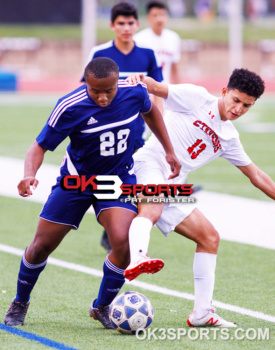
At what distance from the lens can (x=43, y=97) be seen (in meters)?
29.8

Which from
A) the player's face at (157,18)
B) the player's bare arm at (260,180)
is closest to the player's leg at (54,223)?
the player's bare arm at (260,180)

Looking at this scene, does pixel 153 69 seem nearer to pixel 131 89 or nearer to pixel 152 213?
pixel 131 89

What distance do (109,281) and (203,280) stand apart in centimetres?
68

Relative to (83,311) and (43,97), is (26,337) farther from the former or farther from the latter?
(43,97)

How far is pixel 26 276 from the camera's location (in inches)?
224

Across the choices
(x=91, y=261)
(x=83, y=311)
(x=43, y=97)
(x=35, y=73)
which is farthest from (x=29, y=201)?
(x=35, y=73)

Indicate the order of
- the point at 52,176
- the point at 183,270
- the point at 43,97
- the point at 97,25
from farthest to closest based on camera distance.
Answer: the point at 97,25 < the point at 43,97 < the point at 52,176 < the point at 183,270

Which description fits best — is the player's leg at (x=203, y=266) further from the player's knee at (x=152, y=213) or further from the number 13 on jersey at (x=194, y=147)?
the number 13 on jersey at (x=194, y=147)

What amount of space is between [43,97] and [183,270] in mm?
22884

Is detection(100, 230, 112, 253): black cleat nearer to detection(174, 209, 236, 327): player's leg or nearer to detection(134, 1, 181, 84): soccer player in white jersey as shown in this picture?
detection(174, 209, 236, 327): player's leg

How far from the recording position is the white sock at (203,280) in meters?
5.66

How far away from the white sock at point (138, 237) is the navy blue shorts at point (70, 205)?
0.65 feet

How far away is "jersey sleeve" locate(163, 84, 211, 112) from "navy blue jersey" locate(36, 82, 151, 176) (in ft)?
0.89

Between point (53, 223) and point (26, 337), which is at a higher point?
point (53, 223)
